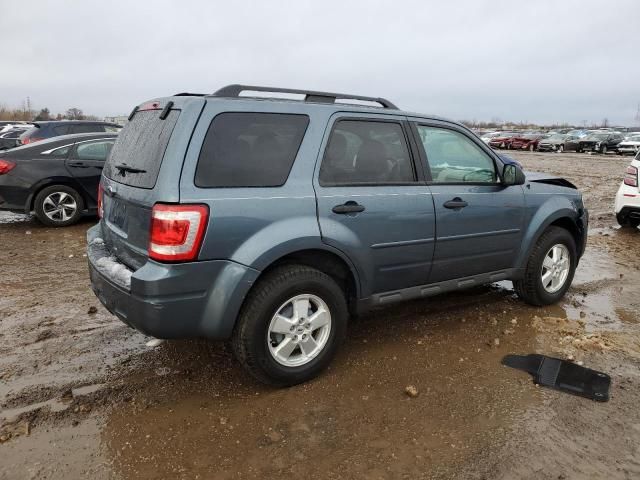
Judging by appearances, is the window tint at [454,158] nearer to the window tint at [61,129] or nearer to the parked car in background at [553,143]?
the window tint at [61,129]

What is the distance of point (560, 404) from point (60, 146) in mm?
8054

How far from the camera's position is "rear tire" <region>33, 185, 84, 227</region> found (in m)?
8.05

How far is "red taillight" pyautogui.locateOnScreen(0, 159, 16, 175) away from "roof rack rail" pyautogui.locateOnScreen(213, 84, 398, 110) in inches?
242

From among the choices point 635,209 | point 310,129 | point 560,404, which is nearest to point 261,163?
point 310,129

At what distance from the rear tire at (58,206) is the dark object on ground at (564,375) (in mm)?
7100

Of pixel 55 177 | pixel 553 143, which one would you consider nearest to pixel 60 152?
pixel 55 177

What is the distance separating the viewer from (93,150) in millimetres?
8477

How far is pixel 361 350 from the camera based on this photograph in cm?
400

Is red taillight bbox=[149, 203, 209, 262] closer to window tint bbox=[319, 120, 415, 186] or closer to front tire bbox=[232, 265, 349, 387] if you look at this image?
front tire bbox=[232, 265, 349, 387]

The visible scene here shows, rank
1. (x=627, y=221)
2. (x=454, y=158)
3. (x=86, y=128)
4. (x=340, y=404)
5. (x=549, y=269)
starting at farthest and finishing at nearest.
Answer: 1. (x=86, y=128)
2. (x=627, y=221)
3. (x=549, y=269)
4. (x=454, y=158)
5. (x=340, y=404)

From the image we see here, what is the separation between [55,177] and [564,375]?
7.66m

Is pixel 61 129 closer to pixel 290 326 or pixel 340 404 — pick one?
pixel 290 326

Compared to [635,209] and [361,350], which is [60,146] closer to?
[361,350]

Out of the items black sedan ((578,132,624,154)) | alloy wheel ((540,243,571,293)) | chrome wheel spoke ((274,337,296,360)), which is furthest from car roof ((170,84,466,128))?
black sedan ((578,132,624,154))
